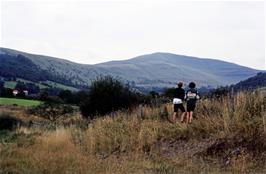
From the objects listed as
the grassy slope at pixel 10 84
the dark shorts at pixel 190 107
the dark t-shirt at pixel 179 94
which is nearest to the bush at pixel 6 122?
the dark t-shirt at pixel 179 94

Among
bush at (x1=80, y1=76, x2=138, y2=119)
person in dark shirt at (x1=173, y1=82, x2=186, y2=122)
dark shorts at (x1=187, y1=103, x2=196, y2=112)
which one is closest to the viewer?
dark shorts at (x1=187, y1=103, x2=196, y2=112)

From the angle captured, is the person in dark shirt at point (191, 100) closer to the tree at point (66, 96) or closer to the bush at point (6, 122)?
the bush at point (6, 122)

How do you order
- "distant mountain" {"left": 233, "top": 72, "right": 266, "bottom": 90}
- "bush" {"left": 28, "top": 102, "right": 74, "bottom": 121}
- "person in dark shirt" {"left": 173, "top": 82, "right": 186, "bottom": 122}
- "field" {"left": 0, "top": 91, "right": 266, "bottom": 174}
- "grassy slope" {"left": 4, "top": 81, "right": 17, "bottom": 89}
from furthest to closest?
"grassy slope" {"left": 4, "top": 81, "right": 17, "bottom": 89} → "bush" {"left": 28, "top": 102, "right": 74, "bottom": 121} → "distant mountain" {"left": 233, "top": 72, "right": 266, "bottom": 90} → "person in dark shirt" {"left": 173, "top": 82, "right": 186, "bottom": 122} → "field" {"left": 0, "top": 91, "right": 266, "bottom": 174}

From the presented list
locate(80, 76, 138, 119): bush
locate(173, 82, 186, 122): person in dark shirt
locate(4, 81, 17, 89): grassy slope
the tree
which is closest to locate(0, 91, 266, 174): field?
locate(173, 82, 186, 122): person in dark shirt

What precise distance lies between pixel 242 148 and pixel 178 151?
7.16ft

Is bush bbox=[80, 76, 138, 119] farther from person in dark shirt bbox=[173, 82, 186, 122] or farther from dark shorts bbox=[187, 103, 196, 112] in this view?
dark shorts bbox=[187, 103, 196, 112]

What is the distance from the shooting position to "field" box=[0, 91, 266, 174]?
36.8ft

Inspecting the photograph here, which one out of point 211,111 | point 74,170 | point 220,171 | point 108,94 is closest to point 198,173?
point 220,171

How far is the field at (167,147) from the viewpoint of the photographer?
36.8ft

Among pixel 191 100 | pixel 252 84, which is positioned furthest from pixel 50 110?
pixel 191 100

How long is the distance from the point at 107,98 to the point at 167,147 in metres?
19.4

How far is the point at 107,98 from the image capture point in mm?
33281

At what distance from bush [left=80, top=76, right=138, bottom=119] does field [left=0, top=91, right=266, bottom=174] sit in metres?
15.1

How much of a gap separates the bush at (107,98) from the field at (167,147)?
1509 centimetres
